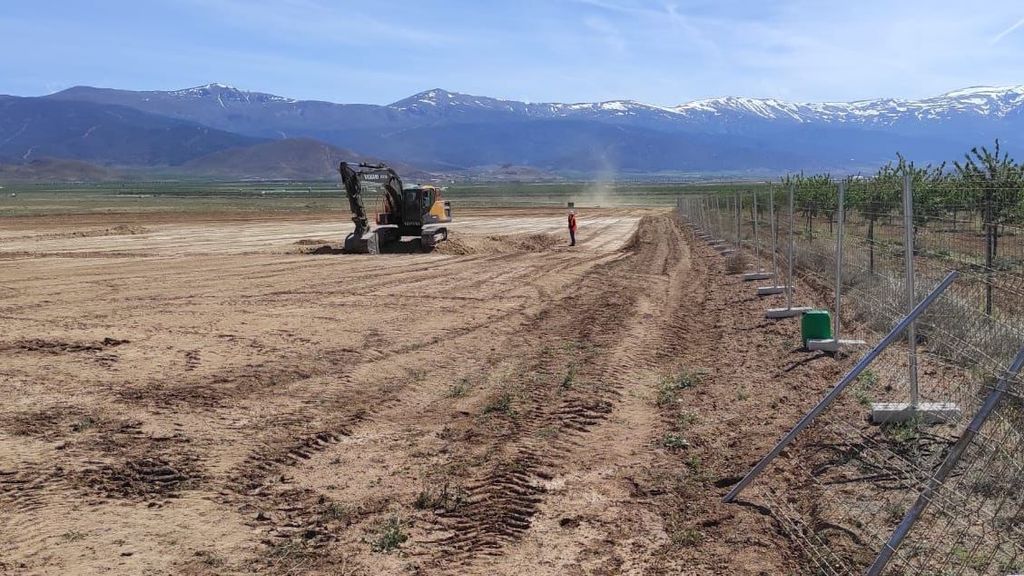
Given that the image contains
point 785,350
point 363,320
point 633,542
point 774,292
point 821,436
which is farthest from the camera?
point 774,292

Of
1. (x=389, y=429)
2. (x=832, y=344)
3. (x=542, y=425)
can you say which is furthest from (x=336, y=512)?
(x=832, y=344)

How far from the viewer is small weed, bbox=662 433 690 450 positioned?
805cm

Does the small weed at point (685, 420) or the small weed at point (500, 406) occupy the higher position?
the small weed at point (500, 406)

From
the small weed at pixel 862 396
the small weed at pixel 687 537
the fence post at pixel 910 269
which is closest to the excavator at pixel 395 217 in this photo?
the small weed at pixel 862 396

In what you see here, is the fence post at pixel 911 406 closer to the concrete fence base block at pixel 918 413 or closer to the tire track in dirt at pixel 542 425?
the concrete fence base block at pixel 918 413

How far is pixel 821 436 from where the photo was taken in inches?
319

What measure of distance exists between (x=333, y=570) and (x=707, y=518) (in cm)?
267

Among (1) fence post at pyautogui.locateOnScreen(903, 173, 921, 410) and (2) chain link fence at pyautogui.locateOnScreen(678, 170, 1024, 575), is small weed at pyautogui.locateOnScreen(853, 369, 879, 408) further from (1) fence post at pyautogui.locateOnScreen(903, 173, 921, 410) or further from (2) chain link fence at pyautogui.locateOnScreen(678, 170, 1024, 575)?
(1) fence post at pyautogui.locateOnScreen(903, 173, 921, 410)

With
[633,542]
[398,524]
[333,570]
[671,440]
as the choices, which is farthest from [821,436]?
[333,570]

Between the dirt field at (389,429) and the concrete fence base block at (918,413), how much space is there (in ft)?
2.96

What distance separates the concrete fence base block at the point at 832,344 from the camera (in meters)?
11.7

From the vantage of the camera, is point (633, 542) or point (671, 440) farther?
point (671, 440)

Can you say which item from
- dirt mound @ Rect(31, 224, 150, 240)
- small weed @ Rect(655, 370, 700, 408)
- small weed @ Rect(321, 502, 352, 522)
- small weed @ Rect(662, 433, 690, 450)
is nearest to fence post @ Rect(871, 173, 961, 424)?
small weed @ Rect(662, 433, 690, 450)

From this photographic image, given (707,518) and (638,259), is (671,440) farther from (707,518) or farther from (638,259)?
(638,259)
